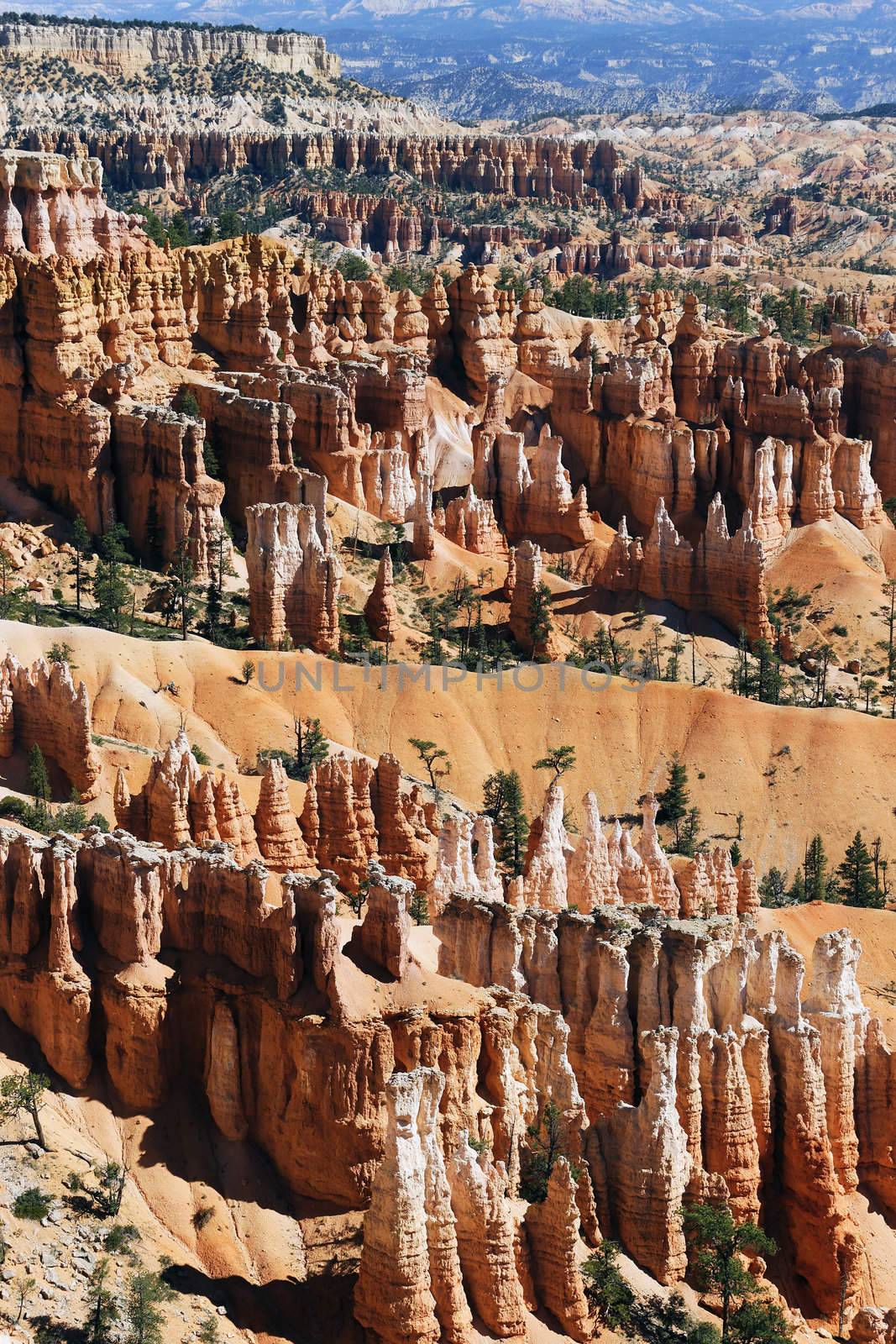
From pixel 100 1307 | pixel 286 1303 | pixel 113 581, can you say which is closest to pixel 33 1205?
pixel 100 1307

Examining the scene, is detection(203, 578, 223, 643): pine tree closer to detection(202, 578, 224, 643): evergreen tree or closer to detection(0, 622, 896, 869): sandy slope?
detection(202, 578, 224, 643): evergreen tree

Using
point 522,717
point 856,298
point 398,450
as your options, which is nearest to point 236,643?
point 522,717

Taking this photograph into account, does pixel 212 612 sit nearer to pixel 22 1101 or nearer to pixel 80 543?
pixel 80 543

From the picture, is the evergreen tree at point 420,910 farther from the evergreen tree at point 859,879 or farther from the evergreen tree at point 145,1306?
the evergreen tree at point 145,1306

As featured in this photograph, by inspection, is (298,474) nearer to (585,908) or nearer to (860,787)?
(860,787)

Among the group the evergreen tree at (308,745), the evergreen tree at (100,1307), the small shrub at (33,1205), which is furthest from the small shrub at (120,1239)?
the evergreen tree at (308,745)

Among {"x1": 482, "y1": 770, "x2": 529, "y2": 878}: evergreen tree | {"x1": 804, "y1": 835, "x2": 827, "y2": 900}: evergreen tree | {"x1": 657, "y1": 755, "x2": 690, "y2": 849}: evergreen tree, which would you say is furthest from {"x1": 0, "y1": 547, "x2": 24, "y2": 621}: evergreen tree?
{"x1": 804, "y1": 835, "x2": 827, "y2": 900}: evergreen tree
